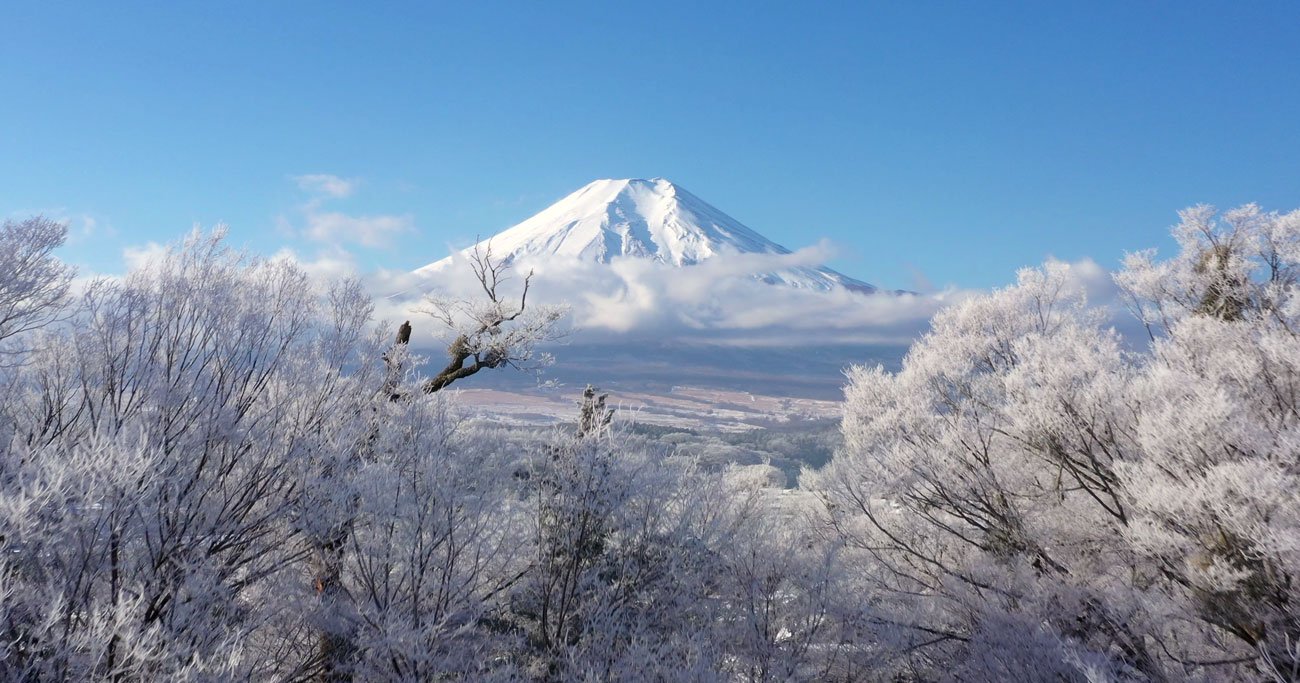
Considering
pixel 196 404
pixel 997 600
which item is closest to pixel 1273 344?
pixel 997 600

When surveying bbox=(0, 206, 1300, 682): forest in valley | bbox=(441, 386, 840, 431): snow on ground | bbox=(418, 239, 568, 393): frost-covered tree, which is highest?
bbox=(418, 239, 568, 393): frost-covered tree

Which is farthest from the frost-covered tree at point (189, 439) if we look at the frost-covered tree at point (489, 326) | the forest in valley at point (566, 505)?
the frost-covered tree at point (489, 326)

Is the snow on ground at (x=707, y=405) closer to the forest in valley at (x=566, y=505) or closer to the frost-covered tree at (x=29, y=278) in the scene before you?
the forest in valley at (x=566, y=505)

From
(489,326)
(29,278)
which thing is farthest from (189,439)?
(489,326)

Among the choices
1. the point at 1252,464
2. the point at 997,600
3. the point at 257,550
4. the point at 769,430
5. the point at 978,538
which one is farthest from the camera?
the point at 769,430

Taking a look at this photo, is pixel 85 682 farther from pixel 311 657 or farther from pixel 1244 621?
pixel 1244 621

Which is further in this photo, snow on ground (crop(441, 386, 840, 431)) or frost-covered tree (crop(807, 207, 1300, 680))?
snow on ground (crop(441, 386, 840, 431))

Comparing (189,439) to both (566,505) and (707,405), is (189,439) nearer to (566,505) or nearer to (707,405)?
(566,505)

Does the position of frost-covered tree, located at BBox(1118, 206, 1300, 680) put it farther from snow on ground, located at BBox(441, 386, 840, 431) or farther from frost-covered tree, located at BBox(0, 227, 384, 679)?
snow on ground, located at BBox(441, 386, 840, 431)

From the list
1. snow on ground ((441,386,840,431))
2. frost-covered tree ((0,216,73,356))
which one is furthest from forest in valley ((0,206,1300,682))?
snow on ground ((441,386,840,431))
